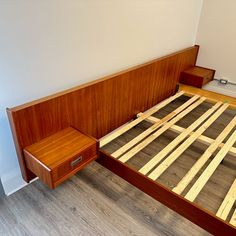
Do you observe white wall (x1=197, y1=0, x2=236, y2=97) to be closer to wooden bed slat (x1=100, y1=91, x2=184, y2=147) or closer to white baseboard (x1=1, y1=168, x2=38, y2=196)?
wooden bed slat (x1=100, y1=91, x2=184, y2=147)

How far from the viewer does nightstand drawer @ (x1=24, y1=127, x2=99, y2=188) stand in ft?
3.99

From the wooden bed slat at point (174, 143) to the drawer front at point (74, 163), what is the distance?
35 cm

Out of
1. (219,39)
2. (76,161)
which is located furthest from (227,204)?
(219,39)

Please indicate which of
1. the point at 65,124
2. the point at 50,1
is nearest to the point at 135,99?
the point at 65,124

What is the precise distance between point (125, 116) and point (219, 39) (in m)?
1.64

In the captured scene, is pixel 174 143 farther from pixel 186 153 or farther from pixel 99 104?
pixel 99 104

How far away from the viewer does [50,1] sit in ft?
4.06

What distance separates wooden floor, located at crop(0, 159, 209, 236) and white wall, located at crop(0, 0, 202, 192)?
191 millimetres

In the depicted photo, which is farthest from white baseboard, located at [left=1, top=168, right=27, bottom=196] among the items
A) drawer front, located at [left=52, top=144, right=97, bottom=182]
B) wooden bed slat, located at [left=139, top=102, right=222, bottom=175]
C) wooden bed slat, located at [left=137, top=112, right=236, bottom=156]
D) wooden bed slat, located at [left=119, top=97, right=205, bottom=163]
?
wooden bed slat, located at [left=137, top=112, right=236, bottom=156]

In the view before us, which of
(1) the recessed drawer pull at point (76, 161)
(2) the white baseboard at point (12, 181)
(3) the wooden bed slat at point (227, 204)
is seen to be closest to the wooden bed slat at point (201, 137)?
(3) the wooden bed slat at point (227, 204)

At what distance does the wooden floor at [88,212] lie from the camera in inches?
49.5

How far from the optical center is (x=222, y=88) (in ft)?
9.45

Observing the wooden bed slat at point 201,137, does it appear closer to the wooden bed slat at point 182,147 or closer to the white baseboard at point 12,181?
the wooden bed slat at point 182,147

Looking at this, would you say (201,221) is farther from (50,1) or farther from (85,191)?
(50,1)
